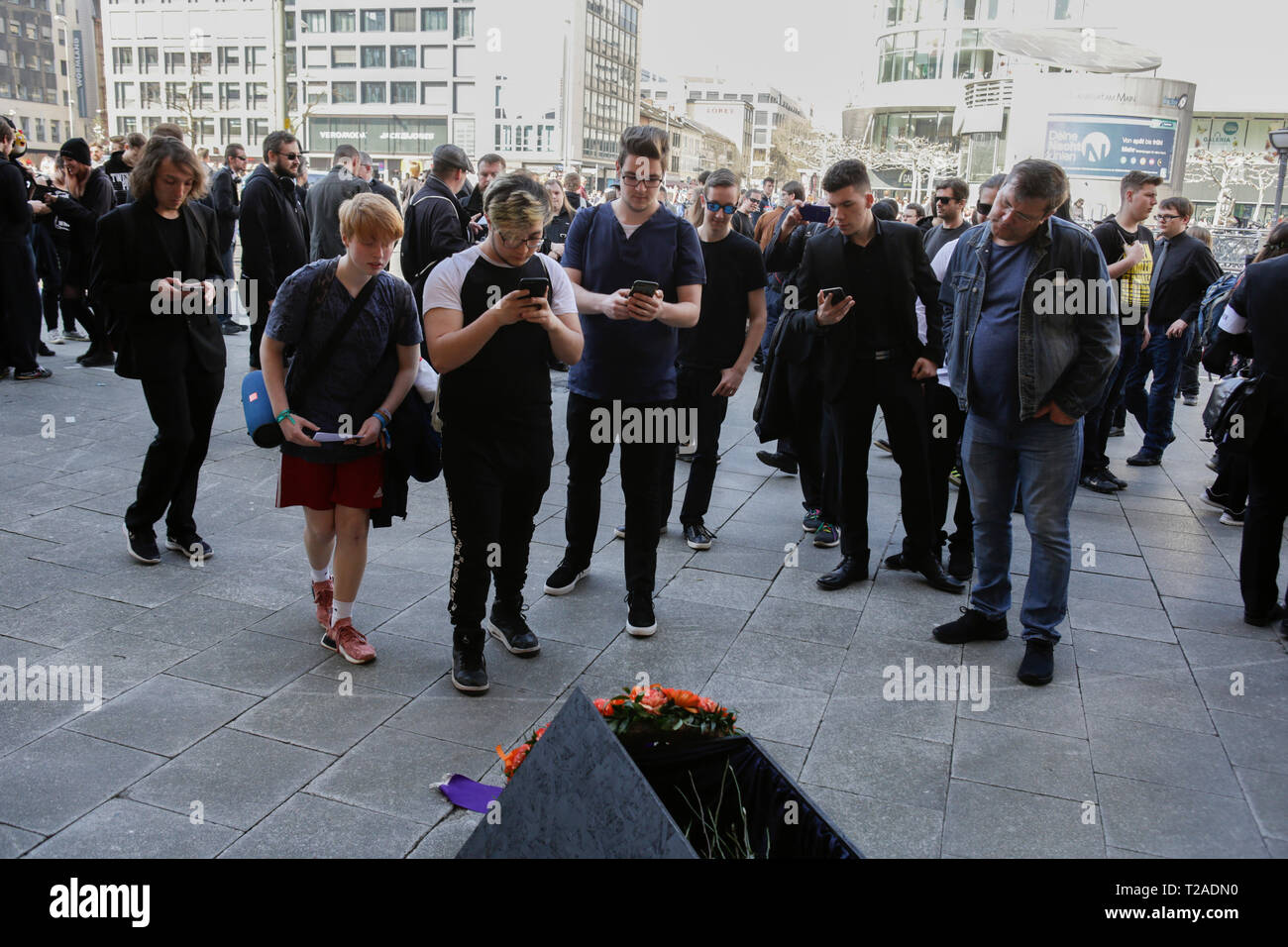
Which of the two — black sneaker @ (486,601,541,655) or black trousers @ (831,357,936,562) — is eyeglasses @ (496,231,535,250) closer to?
black sneaker @ (486,601,541,655)

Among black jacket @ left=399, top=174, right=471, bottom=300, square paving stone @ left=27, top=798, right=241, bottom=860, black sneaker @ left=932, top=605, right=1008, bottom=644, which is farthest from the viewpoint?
black jacket @ left=399, top=174, right=471, bottom=300

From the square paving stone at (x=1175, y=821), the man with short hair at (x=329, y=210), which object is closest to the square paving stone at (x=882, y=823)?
the square paving stone at (x=1175, y=821)

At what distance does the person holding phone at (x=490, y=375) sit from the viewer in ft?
12.3

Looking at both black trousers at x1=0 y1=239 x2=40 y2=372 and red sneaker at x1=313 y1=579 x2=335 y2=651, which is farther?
black trousers at x1=0 y1=239 x2=40 y2=372

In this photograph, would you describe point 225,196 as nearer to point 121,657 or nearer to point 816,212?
point 816,212

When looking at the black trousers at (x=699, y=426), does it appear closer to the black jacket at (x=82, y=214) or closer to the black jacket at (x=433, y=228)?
the black jacket at (x=433, y=228)

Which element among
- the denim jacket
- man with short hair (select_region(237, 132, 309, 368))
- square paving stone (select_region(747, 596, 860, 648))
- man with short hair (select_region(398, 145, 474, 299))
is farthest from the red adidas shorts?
man with short hair (select_region(237, 132, 309, 368))

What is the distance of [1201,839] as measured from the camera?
3.23 m

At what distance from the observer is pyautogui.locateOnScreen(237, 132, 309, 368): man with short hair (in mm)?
8055

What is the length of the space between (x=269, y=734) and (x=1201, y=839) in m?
3.06

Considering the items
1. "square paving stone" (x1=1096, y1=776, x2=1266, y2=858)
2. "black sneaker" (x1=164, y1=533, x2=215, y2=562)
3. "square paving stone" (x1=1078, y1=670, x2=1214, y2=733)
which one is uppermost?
"black sneaker" (x1=164, y1=533, x2=215, y2=562)

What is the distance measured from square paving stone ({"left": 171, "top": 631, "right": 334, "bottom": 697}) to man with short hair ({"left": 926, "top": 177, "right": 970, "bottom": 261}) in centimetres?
612

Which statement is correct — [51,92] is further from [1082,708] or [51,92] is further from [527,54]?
[1082,708]

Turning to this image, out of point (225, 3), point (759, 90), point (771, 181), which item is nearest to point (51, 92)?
point (225, 3)
